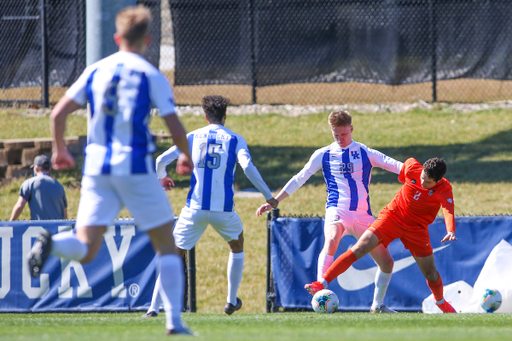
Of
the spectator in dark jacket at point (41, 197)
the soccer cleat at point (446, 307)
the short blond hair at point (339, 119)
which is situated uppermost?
the short blond hair at point (339, 119)

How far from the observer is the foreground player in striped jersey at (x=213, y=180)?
579 centimetres

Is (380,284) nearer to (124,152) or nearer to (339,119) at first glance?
(339,119)

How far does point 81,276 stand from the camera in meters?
7.58

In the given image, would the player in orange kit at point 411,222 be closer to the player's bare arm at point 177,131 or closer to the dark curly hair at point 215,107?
the dark curly hair at point 215,107

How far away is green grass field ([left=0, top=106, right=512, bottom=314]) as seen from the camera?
29.5ft

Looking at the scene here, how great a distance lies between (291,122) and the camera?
15.0m

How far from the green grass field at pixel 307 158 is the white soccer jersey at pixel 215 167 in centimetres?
269

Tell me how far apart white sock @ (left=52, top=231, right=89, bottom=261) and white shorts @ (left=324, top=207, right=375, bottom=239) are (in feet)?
10.8

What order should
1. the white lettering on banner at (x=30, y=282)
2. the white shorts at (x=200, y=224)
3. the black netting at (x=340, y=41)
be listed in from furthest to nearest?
the black netting at (x=340, y=41), the white lettering on banner at (x=30, y=282), the white shorts at (x=200, y=224)

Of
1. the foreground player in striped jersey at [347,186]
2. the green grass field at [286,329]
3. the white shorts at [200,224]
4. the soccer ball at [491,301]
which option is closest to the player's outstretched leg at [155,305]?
the white shorts at [200,224]

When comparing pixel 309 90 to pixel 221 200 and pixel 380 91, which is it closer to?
pixel 380 91

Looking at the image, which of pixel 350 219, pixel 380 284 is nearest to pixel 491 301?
pixel 380 284

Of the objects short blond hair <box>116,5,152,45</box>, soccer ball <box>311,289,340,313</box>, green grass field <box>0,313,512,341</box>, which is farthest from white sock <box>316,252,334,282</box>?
short blond hair <box>116,5,152,45</box>

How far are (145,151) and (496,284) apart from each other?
5082mm
